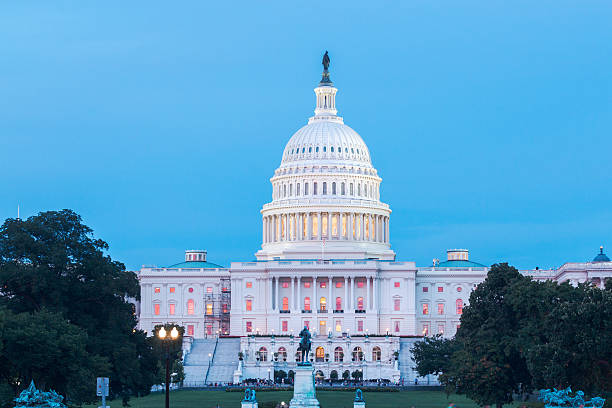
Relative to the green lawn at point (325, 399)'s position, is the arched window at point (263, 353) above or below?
above

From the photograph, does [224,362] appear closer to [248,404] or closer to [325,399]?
[325,399]

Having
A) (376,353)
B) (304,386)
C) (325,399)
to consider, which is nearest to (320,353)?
(376,353)

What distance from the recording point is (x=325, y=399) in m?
120

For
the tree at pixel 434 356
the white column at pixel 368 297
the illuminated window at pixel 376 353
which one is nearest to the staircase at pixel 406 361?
the illuminated window at pixel 376 353

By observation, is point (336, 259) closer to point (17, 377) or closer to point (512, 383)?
point (512, 383)

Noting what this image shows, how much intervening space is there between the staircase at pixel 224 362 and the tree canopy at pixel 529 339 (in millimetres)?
58278

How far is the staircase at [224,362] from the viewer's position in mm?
164125

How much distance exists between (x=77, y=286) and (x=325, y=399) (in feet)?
98.4

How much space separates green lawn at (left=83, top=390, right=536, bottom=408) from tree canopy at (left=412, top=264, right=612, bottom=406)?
7590 millimetres

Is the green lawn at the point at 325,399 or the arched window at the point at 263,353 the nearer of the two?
the green lawn at the point at 325,399

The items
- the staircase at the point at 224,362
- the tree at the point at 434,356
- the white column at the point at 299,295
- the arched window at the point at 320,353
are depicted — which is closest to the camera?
the tree at the point at 434,356

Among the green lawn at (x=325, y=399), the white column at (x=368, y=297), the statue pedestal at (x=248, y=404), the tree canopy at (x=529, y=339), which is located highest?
the white column at (x=368, y=297)

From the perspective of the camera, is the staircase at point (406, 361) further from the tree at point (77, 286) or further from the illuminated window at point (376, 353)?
the tree at point (77, 286)

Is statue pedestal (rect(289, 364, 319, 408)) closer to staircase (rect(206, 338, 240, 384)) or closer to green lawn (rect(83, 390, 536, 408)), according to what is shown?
green lawn (rect(83, 390, 536, 408))
